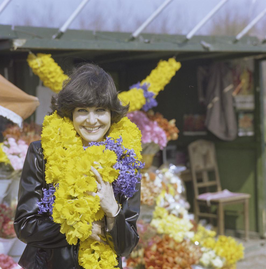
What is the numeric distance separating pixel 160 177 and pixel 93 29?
1795mm

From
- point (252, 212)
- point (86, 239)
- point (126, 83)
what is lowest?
point (252, 212)

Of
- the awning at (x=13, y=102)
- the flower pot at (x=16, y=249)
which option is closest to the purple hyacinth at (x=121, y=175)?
the awning at (x=13, y=102)

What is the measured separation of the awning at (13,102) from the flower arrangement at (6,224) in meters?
0.75

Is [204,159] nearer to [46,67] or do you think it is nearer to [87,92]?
[46,67]

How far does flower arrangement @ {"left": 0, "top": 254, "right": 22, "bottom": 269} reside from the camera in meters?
3.67

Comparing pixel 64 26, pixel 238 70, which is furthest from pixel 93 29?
pixel 238 70

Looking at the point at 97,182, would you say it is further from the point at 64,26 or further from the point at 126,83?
the point at 126,83

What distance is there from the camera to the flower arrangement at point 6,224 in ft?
12.8

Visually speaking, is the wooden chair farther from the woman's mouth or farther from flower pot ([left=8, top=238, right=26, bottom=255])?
the woman's mouth

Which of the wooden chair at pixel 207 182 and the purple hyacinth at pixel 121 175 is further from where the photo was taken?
the wooden chair at pixel 207 182

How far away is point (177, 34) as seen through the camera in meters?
5.45

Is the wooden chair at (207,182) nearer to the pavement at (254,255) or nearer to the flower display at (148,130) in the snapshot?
the pavement at (254,255)

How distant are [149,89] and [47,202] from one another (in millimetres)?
3136

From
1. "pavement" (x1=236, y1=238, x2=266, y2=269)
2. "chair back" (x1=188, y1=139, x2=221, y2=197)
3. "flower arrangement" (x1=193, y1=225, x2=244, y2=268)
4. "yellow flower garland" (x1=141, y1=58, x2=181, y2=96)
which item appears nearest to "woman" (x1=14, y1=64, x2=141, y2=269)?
"flower arrangement" (x1=193, y1=225, x2=244, y2=268)
